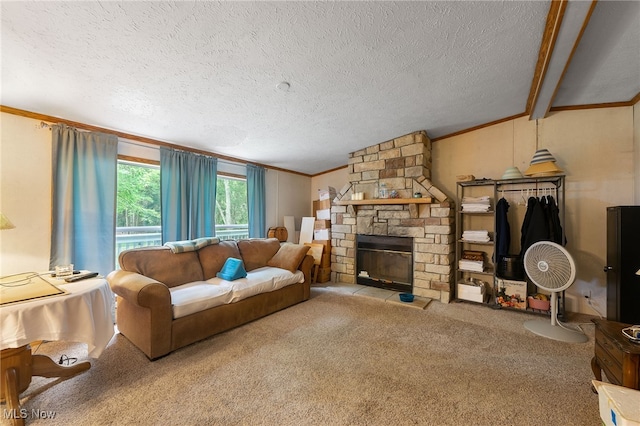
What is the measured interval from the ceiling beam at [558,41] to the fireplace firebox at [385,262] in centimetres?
227

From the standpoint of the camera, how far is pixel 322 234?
4676 mm

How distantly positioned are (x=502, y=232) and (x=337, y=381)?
275 centimetres

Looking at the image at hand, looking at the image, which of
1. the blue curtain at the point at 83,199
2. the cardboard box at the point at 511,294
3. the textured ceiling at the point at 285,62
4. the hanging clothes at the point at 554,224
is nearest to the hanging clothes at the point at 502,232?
the cardboard box at the point at 511,294

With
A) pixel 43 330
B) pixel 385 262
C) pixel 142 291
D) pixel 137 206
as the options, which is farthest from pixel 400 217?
pixel 43 330

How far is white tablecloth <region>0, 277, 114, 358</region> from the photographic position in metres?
1.34

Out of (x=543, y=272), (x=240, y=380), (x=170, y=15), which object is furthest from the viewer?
(x=543, y=272)

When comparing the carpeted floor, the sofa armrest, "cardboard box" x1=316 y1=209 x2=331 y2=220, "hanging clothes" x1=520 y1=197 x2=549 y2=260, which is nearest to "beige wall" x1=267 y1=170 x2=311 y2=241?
"cardboard box" x1=316 y1=209 x2=331 y2=220

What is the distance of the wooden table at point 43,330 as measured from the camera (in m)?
1.36

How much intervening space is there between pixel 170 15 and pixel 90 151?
209cm

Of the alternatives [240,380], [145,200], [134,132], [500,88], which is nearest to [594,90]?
[500,88]

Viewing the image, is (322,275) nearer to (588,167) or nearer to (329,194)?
(329,194)

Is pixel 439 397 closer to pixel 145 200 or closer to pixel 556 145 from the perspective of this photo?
pixel 556 145

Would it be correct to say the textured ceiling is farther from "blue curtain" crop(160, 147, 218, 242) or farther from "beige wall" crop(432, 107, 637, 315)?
"blue curtain" crop(160, 147, 218, 242)

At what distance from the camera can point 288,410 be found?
152 centimetres
